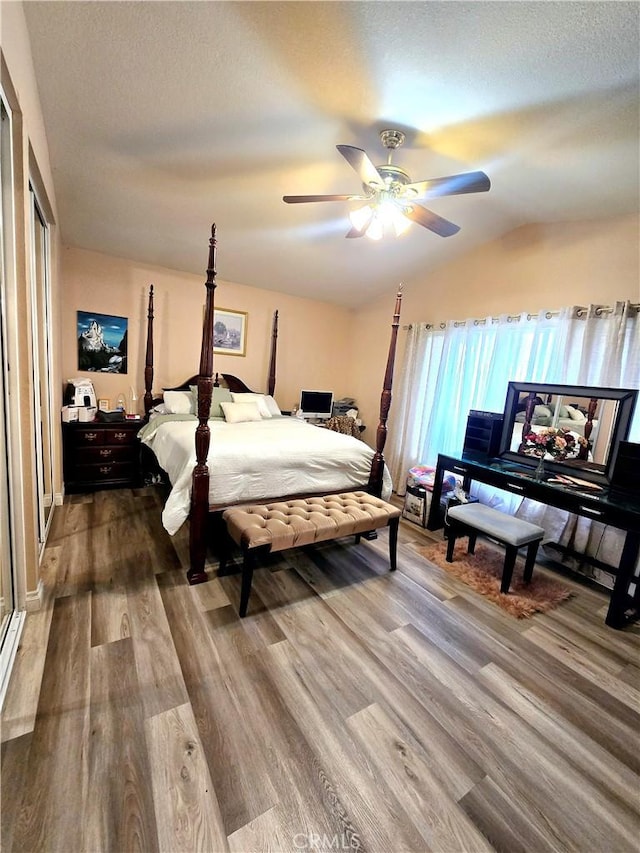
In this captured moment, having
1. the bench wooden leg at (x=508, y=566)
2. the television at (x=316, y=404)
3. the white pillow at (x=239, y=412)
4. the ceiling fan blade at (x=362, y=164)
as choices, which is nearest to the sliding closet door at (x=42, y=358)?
the white pillow at (x=239, y=412)

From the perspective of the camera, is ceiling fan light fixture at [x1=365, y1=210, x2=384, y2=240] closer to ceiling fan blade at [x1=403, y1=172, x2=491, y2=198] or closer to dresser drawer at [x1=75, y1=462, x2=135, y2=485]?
ceiling fan blade at [x1=403, y1=172, x2=491, y2=198]

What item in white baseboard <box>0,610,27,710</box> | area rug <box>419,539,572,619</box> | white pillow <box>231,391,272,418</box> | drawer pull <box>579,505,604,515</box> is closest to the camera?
white baseboard <box>0,610,27,710</box>

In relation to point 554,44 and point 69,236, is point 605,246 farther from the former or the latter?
point 69,236

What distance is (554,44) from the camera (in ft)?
4.96

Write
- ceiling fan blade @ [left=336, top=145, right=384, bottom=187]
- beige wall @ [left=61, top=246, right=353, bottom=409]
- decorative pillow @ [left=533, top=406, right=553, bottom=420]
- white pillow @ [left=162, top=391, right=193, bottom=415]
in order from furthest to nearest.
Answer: white pillow @ [left=162, top=391, right=193, bottom=415] < beige wall @ [left=61, top=246, right=353, bottom=409] < decorative pillow @ [left=533, top=406, right=553, bottom=420] < ceiling fan blade @ [left=336, top=145, right=384, bottom=187]

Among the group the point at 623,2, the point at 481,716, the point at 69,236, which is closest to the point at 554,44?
the point at 623,2

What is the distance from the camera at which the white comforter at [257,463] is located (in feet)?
7.80

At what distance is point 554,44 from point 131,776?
3.26 metres

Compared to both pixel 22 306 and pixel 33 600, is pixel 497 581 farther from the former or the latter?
pixel 22 306

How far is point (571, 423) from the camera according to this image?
2.76 meters

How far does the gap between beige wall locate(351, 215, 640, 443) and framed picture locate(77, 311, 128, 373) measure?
3.26 meters

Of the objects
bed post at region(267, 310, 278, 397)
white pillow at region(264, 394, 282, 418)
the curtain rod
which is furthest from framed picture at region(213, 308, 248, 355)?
the curtain rod

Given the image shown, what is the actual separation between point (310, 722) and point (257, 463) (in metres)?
1.50

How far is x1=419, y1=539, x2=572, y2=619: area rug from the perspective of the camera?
90.7 inches
